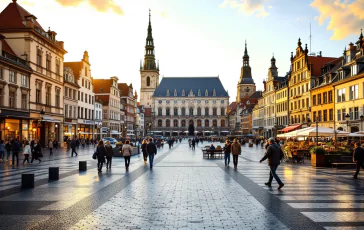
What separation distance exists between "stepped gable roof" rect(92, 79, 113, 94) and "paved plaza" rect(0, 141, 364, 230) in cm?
7196

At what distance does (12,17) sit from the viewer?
44.6 m

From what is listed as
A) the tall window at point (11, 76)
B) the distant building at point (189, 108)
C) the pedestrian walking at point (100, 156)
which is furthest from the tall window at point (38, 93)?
the distant building at point (189, 108)

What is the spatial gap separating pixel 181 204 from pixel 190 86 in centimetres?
15114

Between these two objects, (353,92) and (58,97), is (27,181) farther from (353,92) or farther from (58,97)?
(353,92)

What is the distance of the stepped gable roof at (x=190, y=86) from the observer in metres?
159

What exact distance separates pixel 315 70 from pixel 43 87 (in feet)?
143

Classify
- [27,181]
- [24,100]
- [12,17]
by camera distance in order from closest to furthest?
[27,181]
[24,100]
[12,17]

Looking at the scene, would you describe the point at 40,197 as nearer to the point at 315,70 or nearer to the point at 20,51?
the point at 20,51

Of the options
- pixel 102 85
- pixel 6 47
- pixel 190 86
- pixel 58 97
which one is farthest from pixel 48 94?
pixel 190 86

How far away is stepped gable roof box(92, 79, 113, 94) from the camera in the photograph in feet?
287

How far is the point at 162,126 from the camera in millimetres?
154500

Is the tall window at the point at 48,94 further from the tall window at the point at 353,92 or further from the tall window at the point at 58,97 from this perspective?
the tall window at the point at 353,92

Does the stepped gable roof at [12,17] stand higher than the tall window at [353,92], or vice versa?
the stepped gable roof at [12,17]

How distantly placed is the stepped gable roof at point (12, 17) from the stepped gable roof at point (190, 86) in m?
112
